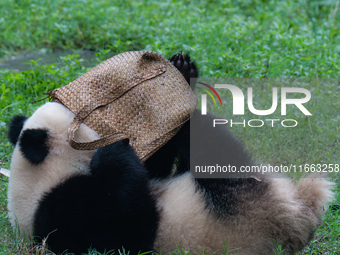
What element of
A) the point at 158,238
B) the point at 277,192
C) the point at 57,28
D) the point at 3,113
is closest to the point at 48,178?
the point at 158,238

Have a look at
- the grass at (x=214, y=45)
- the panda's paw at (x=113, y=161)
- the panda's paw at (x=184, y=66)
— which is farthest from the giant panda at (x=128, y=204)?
the panda's paw at (x=184, y=66)

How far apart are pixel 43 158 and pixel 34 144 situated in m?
0.08

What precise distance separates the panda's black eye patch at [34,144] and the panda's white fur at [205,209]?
1.3 inches

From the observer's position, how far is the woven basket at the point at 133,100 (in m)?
2.56

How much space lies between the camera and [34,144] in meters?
2.45

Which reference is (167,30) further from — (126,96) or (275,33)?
(126,96)

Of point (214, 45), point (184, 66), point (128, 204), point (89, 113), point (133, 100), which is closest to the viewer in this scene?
point (128, 204)

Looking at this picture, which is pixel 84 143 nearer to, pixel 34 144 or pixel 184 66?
pixel 34 144

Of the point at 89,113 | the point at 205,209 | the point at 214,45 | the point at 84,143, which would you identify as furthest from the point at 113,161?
the point at 214,45

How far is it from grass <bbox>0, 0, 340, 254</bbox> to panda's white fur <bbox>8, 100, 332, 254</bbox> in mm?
318

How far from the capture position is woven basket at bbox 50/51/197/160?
101 inches

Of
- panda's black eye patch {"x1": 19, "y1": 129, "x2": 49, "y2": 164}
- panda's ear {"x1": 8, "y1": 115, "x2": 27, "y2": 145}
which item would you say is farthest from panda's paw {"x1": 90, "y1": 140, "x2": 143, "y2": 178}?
panda's ear {"x1": 8, "y1": 115, "x2": 27, "y2": 145}

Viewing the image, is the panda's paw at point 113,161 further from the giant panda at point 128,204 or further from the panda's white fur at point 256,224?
the panda's white fur at point 256,224

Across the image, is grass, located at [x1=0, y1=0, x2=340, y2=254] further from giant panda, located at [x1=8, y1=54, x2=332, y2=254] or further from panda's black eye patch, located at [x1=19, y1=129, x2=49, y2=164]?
panda's black eye patch, located at [x1=19, y1=129, x2=49, y2=164]
